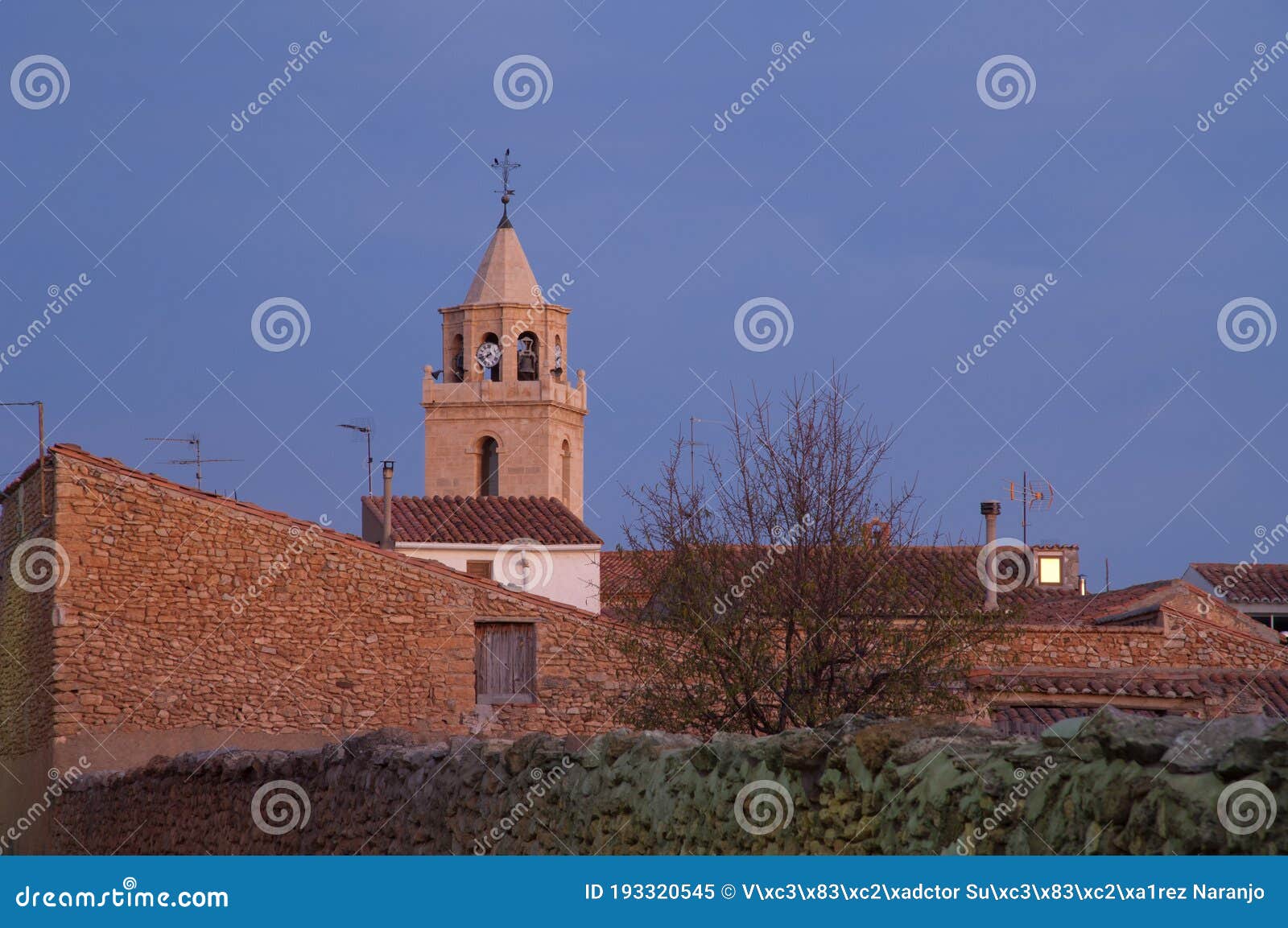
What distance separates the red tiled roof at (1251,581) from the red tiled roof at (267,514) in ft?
75.4

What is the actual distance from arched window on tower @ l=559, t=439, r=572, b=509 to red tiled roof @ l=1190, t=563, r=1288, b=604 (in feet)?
80.1

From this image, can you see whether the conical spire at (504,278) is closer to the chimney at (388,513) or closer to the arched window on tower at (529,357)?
the arched window on tower at (529,357)

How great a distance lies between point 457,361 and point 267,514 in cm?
3944

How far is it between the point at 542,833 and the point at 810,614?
17.1 feet

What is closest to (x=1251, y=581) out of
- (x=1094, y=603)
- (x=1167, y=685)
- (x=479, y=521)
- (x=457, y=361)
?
(x=1094, y=603)

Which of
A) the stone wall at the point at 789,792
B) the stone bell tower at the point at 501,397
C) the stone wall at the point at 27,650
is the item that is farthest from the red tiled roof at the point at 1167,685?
the stone bell tower at the point at 501,397

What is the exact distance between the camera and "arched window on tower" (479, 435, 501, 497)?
5947 cm

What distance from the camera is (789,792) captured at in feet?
21.9

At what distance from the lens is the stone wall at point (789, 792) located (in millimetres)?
4559

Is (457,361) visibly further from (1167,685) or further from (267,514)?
(1167,685)

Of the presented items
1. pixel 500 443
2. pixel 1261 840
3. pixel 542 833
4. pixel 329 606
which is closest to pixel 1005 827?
pixel 1261 840

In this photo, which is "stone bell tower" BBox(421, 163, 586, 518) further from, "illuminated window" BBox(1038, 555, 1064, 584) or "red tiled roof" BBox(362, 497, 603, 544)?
"illuminated window" BBox(1038, 555, 1064, 584)

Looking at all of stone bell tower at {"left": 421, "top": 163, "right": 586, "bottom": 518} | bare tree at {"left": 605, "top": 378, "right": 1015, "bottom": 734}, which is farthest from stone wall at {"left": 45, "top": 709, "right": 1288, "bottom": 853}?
stone bell tower at {"left": 421, "top": 163, "right": 586, "bottom": 518}

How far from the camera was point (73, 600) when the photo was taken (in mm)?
20188
